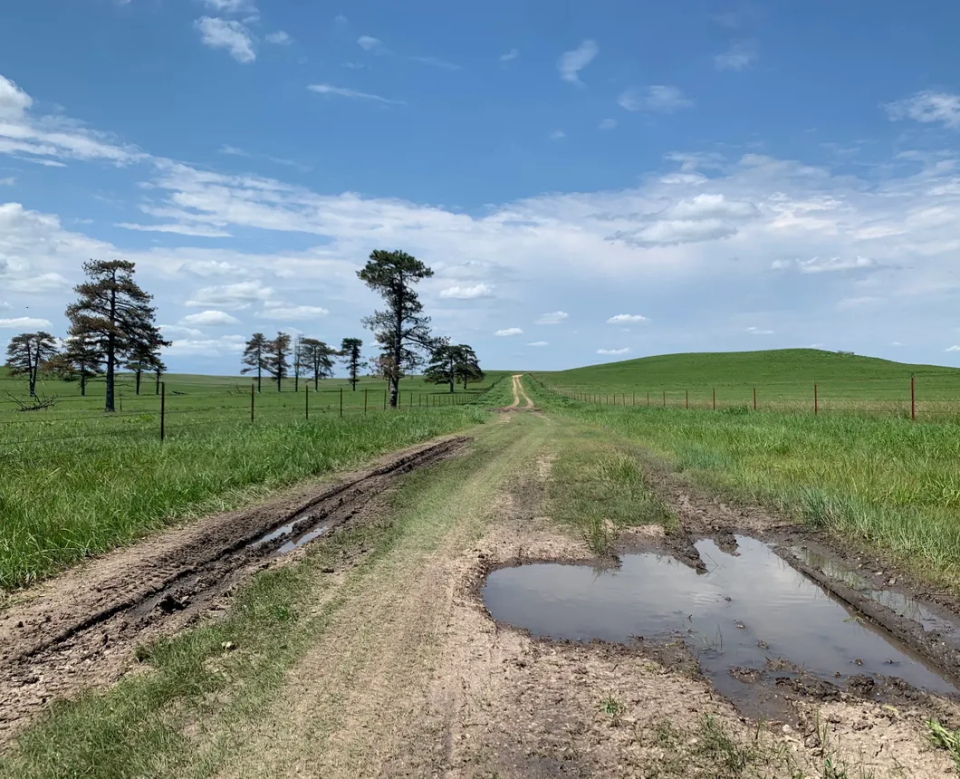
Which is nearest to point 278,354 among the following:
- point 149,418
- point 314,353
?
point 314,353

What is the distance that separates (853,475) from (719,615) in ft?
20.7

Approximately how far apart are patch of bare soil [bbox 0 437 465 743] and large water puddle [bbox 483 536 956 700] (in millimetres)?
2742

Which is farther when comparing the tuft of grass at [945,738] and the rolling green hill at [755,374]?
the rolling green hill at [755,374]

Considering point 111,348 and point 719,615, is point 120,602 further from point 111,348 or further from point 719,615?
point 111,348

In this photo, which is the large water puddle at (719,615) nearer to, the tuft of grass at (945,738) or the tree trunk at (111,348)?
the tuft of grass at (945,738)

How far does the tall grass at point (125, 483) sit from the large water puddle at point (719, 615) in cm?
468

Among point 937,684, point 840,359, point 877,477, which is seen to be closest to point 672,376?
point 840,359

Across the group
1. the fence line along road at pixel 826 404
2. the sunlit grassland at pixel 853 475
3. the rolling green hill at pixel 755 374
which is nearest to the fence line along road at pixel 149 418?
the sunlit grassland at pixel 853 475

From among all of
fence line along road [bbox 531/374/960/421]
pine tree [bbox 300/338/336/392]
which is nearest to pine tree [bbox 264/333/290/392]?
pine tree [bbox 300/338/336/392]

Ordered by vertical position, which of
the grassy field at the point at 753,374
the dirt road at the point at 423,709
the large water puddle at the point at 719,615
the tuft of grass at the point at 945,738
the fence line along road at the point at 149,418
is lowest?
the large water puddle at the point at 719,615

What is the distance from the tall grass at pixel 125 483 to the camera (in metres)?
6.43

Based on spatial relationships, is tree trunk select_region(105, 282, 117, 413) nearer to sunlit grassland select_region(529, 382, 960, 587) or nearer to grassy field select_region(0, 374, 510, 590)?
grassy field select_region(0, 374, 510, 590)

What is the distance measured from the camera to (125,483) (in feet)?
29.2

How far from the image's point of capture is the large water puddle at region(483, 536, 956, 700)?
4.23 meters
